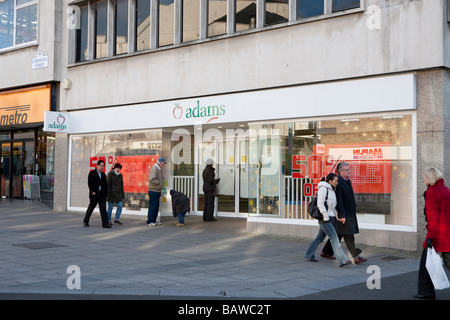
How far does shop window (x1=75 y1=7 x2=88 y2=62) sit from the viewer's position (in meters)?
18.9

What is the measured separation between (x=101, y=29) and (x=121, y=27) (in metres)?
1.00

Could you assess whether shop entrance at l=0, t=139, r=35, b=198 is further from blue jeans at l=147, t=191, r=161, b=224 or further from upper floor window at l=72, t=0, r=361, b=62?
blue jeans at l=147, t=191, r=161, b=224

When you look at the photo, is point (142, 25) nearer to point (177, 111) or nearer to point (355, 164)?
point (177, 111)

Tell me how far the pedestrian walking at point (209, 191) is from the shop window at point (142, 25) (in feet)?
14.2

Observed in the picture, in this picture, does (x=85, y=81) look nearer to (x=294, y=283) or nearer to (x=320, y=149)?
(x=320, y=149)

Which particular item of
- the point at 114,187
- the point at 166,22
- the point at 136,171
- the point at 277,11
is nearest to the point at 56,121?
the point at 136,171

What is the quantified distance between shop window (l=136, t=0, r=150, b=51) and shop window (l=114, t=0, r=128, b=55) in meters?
0.56

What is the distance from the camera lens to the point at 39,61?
19.6 meters

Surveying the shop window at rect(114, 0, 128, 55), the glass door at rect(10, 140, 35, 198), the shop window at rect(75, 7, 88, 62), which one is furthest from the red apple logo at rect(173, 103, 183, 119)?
the glass door at rect(10, 140, 35, 198)

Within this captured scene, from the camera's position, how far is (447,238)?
6.87 metres

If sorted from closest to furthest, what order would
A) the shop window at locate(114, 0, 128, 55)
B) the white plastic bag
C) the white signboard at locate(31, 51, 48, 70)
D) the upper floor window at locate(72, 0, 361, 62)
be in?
the white plastic bag, the upper floor window at locate(72, 0, 361, 62), the shop window at locate(114, 0, 128, 55), the white signboard at locate(31, 51, 48, 70)

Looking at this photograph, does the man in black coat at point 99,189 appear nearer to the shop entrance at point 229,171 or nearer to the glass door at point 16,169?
the shop entrance at point 229,171

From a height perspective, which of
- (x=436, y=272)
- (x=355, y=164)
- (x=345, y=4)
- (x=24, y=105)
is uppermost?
(x=345, y=4)
